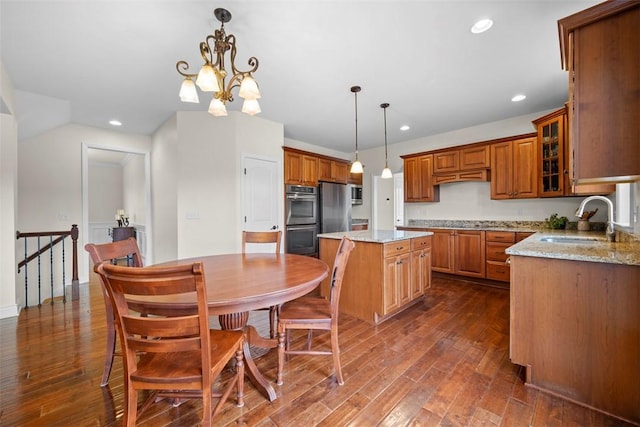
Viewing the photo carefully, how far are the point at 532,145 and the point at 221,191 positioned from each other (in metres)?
4.48

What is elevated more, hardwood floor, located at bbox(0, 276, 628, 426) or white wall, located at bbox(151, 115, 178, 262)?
white wall, located at bbox(151, 115, 178, 262)

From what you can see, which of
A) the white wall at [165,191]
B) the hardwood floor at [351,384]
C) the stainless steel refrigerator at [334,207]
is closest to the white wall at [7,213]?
the hardwood floor at [351,384]

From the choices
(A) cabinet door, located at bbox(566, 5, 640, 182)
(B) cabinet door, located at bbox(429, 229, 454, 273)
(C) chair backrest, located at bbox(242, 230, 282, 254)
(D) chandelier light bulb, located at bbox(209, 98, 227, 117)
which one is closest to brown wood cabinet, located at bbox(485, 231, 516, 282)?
(B) cabinet door, located at bbox(429, 229, 454, 273)

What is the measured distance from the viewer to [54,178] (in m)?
4.05

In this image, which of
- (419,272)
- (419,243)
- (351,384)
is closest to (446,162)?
(419,243)

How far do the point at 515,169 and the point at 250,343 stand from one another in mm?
4233

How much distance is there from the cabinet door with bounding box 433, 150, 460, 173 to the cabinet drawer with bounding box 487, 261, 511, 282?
1.62 metres

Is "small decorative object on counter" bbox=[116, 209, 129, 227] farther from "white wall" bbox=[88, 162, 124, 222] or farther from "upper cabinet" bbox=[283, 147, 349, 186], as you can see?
"upper cabinet" bbox=[283, 147, 349, 186]

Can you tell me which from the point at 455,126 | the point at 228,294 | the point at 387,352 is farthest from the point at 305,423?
the point at 455,126

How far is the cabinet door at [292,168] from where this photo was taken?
14.2 feet

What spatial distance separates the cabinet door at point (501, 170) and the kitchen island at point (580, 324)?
2311 millimetres

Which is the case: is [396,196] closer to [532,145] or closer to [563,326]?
[532,145]

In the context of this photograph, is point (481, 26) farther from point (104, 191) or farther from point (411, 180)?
point (104, 191)

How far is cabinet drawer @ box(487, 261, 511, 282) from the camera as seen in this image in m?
3.62
